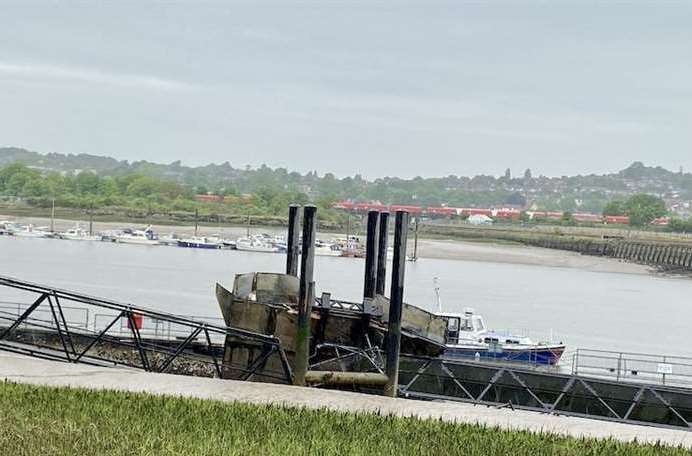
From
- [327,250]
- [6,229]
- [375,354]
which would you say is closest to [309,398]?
[375,354]

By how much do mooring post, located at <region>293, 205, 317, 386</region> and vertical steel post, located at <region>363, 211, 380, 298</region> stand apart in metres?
5.77

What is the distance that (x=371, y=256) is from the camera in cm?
3212

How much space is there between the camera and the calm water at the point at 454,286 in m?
74.9

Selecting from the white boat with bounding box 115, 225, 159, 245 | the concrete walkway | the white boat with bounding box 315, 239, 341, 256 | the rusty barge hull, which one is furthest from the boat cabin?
the white boat with bounding box 115, 225, 159, 245

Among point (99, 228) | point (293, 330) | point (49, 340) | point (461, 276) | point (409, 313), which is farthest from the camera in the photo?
point (99, 228)

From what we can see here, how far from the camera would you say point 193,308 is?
226ft

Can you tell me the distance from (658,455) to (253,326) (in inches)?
600

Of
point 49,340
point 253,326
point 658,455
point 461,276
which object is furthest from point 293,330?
point 461,276

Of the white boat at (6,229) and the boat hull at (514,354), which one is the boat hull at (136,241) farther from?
the boat hull at (514,354)

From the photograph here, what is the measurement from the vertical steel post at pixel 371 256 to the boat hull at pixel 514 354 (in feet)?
→ 37.8

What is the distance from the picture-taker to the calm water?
74938 mm

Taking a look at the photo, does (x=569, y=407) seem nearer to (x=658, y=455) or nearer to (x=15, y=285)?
(x=15, y=285)

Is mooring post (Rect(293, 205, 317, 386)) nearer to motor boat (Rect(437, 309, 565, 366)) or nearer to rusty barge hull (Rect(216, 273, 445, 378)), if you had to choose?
rusty barge hull (Rect(216, 273, 445, 378))

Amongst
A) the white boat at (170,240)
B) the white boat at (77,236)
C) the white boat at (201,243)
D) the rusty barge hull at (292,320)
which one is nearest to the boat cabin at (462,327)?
the rusty barge hull at (292,320)
